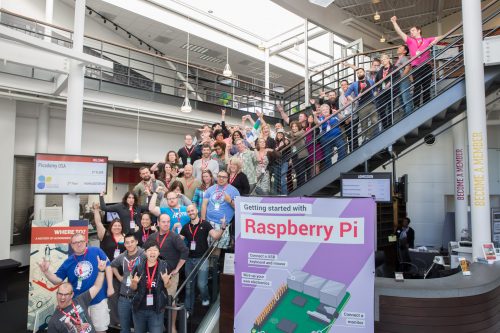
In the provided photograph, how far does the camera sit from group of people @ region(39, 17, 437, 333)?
3.79m

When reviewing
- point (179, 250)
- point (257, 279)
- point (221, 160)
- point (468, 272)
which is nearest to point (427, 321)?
point (468, 272)

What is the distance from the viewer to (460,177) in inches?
380

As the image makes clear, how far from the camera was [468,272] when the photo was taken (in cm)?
386

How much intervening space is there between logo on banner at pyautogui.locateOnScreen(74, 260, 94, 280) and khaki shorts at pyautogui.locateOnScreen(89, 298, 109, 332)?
1.17ft

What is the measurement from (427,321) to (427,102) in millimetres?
3340

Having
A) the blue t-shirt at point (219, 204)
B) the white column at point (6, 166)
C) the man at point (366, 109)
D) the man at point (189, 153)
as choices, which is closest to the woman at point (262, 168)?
the blue t-shirt at point (219, 204)

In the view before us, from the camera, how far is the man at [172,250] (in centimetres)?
423

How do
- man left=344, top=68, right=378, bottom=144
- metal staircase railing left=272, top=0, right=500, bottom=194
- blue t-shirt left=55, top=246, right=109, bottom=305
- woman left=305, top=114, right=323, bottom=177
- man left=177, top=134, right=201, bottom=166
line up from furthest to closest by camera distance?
man left=177, top=134, right=201, bottom=166
woman left=305, top=114, right=323, bottom=177
man left=344, top=68, right=378, bottom=144
metal staircase railing left=272, top=0, right=500, bottom=194
blue t-shirt left=55, top=246, right=109, bottom=305

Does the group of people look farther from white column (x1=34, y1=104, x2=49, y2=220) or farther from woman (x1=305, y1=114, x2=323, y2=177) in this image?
white column (x1=34, y1=104, x2=49, y2=220)

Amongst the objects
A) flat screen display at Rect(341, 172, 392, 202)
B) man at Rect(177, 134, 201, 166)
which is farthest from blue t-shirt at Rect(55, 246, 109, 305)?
flat screen display at Rect(341, 172, 392, 202)

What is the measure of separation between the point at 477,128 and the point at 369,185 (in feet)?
5.13

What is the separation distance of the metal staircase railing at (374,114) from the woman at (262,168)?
0.36 meters

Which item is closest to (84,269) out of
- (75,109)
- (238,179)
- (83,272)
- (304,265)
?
(83,272)

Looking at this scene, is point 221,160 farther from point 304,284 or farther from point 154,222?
point 304,284
